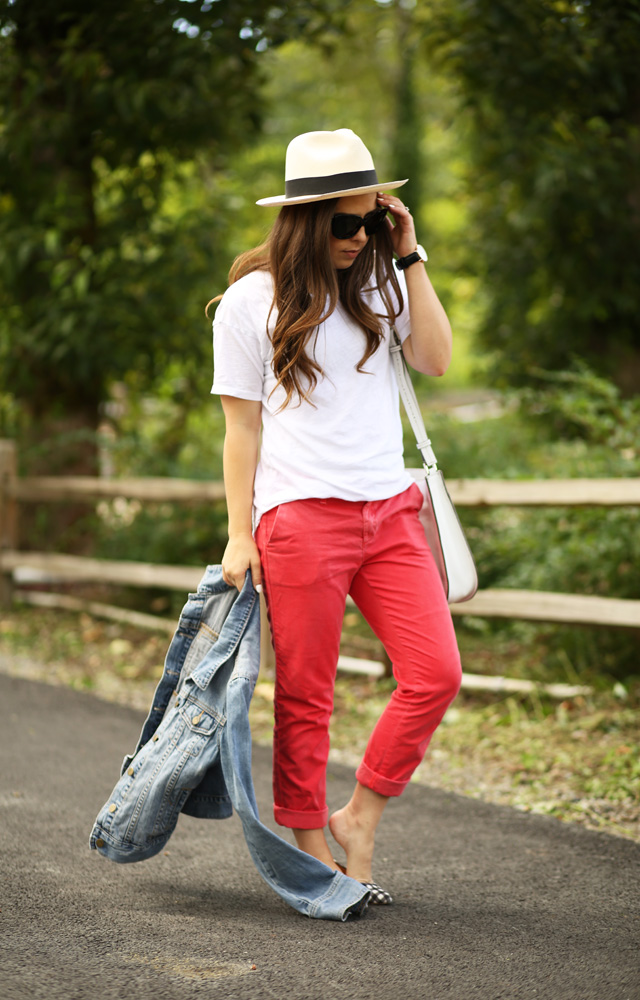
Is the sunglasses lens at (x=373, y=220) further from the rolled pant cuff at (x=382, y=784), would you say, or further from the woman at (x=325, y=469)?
the rolled pant cuff at (x=382, y=784)

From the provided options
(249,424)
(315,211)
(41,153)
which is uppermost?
(41,153)

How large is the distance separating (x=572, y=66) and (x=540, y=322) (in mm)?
2408

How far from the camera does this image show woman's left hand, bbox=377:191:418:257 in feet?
→ 8.84

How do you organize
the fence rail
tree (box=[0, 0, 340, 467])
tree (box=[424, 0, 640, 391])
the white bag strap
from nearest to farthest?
Result: the white bag strap, the fence rail, tree (box=[424, 0, 640, 391]), tree (box=[0, 0, 340, 467])

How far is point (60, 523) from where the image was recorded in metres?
8.35

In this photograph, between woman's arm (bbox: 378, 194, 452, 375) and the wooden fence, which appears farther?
the wooden fence

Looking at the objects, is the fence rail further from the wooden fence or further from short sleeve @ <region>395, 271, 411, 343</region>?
short sleeve @ <region>395, 271, 411, 343</region>

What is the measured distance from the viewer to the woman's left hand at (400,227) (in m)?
2.70

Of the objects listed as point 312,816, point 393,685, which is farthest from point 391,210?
point 393,685

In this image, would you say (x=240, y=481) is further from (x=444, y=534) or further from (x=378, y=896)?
(x=378, y=896)

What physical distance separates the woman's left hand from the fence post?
5934 millimetres

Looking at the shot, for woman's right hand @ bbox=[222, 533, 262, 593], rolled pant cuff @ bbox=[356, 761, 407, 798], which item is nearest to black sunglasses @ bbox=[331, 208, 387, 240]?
woman's right hand @ bbox=[222, 533, 262, 593]

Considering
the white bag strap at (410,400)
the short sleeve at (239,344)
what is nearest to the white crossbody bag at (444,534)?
the white bag strap at (410,400)

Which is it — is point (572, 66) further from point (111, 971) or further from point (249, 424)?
point (111, 971)
